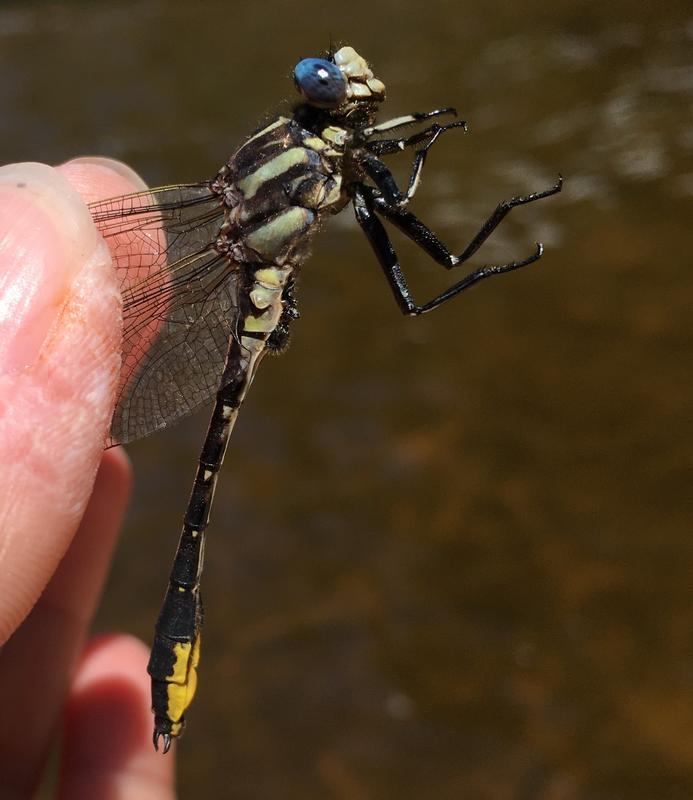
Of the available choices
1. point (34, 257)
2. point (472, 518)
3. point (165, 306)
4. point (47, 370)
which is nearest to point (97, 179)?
point (165, 306)

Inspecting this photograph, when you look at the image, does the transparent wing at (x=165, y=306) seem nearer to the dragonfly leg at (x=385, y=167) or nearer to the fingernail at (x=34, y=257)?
the dragonfly leg at (x=385, y=167)

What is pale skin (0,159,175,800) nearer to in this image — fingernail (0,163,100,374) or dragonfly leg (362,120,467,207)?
fingernail (0,163,100,374)

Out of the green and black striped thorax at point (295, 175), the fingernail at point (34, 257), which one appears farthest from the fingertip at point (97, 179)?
the fingernail at point (34, 257)

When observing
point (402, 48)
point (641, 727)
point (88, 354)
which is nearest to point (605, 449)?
point (641, 727)

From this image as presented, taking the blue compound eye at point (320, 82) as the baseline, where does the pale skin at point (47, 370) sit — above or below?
below

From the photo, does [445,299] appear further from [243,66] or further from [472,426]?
[243,66]

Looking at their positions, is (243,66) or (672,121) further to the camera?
(243,66)

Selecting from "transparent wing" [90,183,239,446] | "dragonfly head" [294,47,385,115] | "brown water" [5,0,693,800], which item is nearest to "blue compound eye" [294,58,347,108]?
"dragonfly head" [294,47,385,115]
